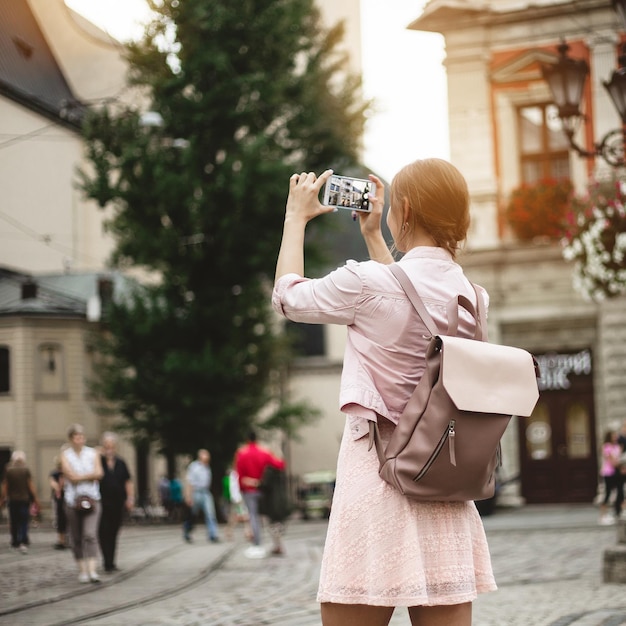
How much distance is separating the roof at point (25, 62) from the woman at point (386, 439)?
25.3ft

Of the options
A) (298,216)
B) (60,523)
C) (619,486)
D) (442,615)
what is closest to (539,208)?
(619,486)

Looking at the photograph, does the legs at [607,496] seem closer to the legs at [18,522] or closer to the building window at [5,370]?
the legs at [18,522]

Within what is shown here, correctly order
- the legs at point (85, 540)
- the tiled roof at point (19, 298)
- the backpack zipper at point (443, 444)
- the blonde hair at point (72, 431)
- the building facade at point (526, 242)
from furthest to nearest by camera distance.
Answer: the building facade at point (526, 242) < the blonde hair at point (72, 431) < the legs at point (85, 540) < the tiled roof at point (19, 298) < the backpack zipper at point (443, 444)

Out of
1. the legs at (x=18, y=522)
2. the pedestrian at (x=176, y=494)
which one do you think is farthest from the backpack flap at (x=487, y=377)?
the pedestrian at (x=176, y=494)

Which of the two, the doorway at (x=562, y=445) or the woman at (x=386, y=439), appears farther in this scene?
the doorway at (x=562, y=445)

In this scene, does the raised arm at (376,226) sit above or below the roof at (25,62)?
below

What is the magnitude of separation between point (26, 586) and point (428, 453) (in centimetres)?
1069

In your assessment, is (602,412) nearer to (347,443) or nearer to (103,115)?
(103,115)

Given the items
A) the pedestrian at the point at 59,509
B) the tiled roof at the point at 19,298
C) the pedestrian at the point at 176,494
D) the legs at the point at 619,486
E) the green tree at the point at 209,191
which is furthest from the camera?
the pedestrian at the point at 176,494

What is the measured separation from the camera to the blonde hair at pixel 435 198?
128 inches

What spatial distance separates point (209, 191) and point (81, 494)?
1532 centimetres

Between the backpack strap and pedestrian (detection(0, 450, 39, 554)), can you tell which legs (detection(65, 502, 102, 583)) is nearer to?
pedestrian (detection(0, 450, 39, 554))

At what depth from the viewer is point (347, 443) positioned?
315 centimetres

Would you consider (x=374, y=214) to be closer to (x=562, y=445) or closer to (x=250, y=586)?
(x=250, y=586)
